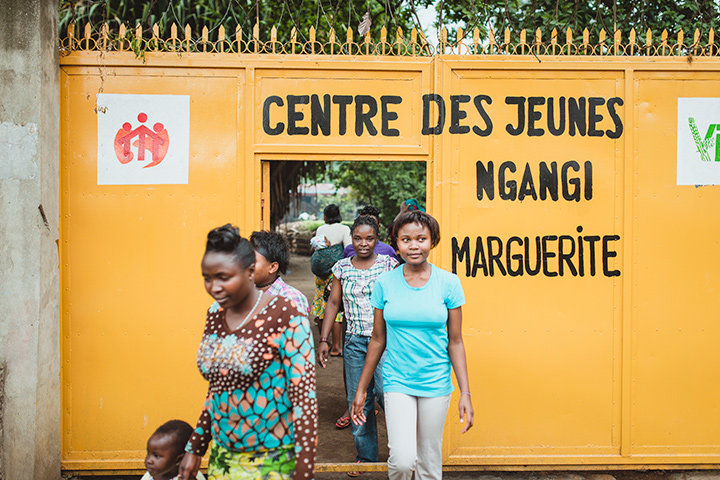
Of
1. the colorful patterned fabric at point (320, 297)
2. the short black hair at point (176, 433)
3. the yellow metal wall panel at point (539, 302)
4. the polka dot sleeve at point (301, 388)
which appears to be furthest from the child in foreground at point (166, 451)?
the colorful patterned fabric at point (320, 297)

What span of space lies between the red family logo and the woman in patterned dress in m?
2.27

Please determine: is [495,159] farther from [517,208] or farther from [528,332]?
[528,332]

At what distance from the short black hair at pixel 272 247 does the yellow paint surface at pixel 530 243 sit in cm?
77

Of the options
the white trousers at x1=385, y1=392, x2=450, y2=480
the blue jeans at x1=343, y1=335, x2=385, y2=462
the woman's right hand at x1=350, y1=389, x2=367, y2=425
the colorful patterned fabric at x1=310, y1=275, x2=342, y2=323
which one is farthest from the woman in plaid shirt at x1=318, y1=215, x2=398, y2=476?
the colorful patterned fabric at x1=310, y1=275, x2=342, y2=323

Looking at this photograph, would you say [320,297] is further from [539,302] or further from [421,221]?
[421,221]

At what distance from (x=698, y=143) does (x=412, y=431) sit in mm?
2965

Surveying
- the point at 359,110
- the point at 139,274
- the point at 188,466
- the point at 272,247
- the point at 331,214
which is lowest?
the point at 188,466

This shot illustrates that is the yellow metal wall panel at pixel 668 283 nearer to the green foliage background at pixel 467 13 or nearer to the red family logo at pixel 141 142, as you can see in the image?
the green foliage background at pixel 467 13

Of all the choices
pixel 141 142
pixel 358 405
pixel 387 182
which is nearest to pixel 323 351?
pixel 358 405

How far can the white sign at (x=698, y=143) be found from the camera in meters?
4.26

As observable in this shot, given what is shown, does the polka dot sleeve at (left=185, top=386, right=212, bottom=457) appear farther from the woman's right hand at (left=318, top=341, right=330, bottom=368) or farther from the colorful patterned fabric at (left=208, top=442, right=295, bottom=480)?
the woman's right hand at (left=318, top=341, right=330, bottom=368)

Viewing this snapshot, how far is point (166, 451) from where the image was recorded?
2582 mm

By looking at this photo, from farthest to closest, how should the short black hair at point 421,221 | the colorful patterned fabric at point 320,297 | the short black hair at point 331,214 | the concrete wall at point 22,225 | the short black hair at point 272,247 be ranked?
1. the short black hair at point 331,214
2. the colorful patterned fabric at point 320,297
3. the concrete wall at point 22,225
4. the short black hair at point 272,247
5. the short black hair at point 421,221

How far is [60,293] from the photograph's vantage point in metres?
4.13
